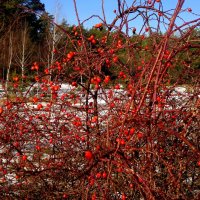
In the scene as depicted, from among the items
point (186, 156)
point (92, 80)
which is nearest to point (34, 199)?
point (92, 80)

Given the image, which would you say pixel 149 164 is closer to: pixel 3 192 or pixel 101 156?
pixel 101 156

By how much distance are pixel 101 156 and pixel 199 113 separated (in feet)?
2.39

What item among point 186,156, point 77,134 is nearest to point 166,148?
point 186,156

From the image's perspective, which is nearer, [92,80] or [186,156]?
[186,156]

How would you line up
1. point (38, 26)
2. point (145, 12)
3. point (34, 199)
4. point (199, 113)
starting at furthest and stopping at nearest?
point (38, 26) < point (34, 199) < point (145, 12) < point (199, 113)

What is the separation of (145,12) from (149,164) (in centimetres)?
104

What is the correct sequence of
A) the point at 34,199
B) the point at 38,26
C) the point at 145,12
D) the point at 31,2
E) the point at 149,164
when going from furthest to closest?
the point at 31,2 → the point at 38,26 → the point at 34,199 → the point at 145,12 → the point at 149,164

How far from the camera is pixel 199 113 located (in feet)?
5.66

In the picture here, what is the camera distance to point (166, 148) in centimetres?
229

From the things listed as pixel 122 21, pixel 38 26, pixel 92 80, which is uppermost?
pixel 38 26

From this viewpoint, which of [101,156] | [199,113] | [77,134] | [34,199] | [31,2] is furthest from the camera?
[31,2]

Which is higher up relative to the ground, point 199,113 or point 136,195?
point 199,113

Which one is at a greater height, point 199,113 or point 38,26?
point 38,26

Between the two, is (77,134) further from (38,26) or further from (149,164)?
(38,26)
